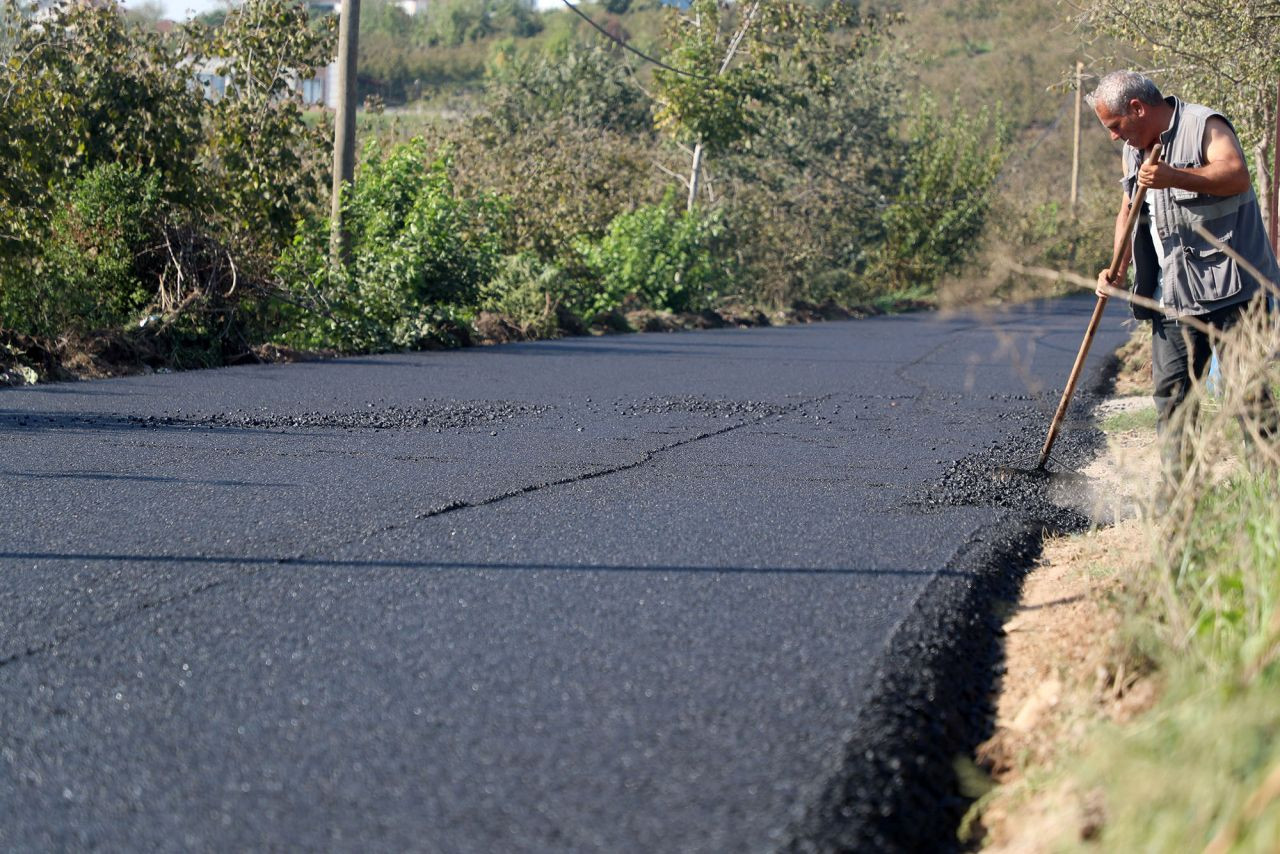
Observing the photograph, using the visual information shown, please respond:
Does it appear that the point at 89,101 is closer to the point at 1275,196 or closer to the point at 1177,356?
the point at 1275,196

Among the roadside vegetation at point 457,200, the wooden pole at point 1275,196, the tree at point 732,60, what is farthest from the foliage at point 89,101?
the tree at point 732,60

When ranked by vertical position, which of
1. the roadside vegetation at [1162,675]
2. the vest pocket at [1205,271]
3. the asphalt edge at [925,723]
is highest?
the vest pocket at [1205,271]

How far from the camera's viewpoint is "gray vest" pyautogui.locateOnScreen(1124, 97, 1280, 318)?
568 cm

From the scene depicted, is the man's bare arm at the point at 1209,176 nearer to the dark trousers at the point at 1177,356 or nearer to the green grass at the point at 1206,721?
A: the dark trousers at the point at 1177,356

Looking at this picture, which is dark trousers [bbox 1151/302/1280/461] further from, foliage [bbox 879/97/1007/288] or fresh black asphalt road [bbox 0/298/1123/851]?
foliage [bbox 879/97/1007/288]

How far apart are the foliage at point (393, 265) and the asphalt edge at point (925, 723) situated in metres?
11.2

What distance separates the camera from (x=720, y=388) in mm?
12586

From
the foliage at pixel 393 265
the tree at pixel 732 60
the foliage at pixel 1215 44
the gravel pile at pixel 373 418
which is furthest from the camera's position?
the tree at pixel 732 60

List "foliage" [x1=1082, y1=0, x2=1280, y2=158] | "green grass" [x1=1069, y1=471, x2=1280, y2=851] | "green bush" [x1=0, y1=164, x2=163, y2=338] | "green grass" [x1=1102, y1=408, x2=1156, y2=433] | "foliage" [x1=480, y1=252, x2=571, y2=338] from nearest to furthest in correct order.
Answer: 1. "green grass" [x1=1069, y1=471, x2=1280, y2=851]
2. "green grass" [x1=1102, y1=408, x2=1156, y2=433]
3. "foliage" [x1=1082, y1=0, x2=1280, y2=158]
4. "green bush" [x1=0, y1=164, x2=163, y2=338]
5. "foliage" [x1=480, y1=252, x2=571, y2=338]

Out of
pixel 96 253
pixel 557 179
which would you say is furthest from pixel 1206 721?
pixel 557 179

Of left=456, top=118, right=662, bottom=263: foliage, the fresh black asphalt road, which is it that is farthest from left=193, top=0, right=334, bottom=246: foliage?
the fresh black asphalt road

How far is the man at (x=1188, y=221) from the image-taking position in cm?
566

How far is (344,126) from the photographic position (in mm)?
17625

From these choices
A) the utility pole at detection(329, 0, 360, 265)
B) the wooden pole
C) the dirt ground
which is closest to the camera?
the dirt ground
